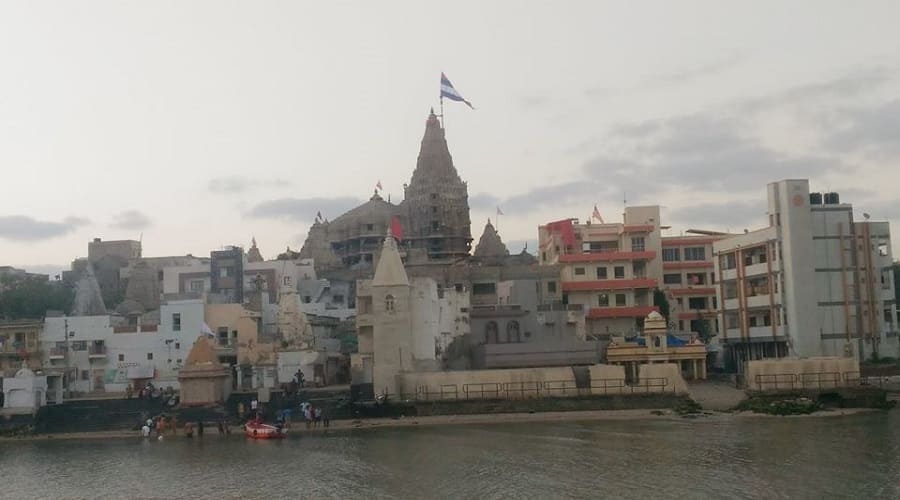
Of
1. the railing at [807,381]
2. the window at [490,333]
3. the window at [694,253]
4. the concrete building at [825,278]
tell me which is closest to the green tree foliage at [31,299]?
the window at [490,333]

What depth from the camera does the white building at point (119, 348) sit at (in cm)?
6550

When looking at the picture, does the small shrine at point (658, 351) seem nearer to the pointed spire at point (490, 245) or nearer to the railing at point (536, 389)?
the railing at point (536, 389)

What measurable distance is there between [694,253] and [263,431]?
42751mm

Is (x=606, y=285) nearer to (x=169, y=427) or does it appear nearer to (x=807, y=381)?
(x=807, y=381)

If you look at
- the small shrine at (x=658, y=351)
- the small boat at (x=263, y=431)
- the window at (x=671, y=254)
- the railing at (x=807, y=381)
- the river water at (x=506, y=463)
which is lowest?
the river water at (x=506, y=463)

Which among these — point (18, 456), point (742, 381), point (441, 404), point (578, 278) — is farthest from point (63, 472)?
point (578, 278)

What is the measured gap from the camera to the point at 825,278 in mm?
61344

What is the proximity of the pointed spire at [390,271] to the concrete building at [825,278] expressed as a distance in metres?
23.2

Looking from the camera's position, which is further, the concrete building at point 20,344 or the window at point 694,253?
the window at point 694,253

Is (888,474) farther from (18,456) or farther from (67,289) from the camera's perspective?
(67,289)

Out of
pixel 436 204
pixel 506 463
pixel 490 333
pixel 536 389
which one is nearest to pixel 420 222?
pixel 436 204

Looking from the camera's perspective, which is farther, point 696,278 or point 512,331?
point 696,278

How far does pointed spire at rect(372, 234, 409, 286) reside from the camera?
55.7 metres

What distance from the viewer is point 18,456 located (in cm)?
4716
